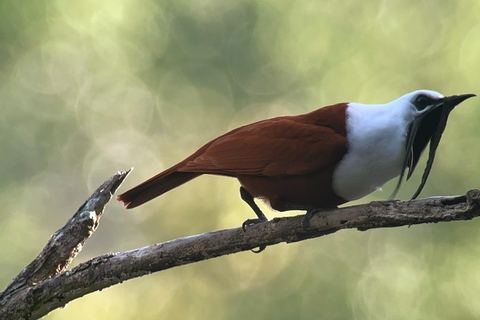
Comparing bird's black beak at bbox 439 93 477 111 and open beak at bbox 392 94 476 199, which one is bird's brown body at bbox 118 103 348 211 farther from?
bird's black beak at bbox 439 93 477 111

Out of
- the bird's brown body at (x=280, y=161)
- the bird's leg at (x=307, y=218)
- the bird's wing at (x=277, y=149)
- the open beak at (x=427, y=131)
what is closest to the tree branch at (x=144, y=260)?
the bird's leg at (x=307, y=218)

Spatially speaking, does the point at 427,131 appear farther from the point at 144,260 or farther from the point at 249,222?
the point at 144,260

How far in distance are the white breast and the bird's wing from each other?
7 centimetres

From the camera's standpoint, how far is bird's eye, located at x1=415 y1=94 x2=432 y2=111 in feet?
8.30

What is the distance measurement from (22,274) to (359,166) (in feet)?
6.02

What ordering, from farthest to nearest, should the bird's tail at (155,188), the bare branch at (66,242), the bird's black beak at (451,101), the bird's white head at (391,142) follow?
the bird's tail at (155,188)
the bare branch at (66,242)
the bird's white head at (391,142)
the bird's black beak at (451,101)

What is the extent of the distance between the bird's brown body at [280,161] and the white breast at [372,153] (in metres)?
0.06

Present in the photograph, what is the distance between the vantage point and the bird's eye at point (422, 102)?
2529 millimetres

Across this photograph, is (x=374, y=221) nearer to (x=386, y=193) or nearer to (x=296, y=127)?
(x=296, y=127)

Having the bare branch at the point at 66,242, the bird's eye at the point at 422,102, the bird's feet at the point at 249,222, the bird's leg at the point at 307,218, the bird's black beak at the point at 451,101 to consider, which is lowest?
the bird's leg at the point at 307,218

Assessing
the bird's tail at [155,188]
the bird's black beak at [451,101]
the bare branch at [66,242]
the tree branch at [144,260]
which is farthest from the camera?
the bird's tail at [155,188]

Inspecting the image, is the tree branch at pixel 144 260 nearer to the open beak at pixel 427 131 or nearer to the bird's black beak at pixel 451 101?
the open beak at pixel 427 131

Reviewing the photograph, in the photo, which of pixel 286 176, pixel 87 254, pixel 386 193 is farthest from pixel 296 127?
pixel 87 254

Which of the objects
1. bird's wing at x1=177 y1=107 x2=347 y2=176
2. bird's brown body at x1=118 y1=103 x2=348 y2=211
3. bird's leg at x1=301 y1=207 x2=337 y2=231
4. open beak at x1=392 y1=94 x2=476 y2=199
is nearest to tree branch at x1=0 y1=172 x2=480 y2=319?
bird's leg at x1=301 y1=207 x2=337 y2=231
